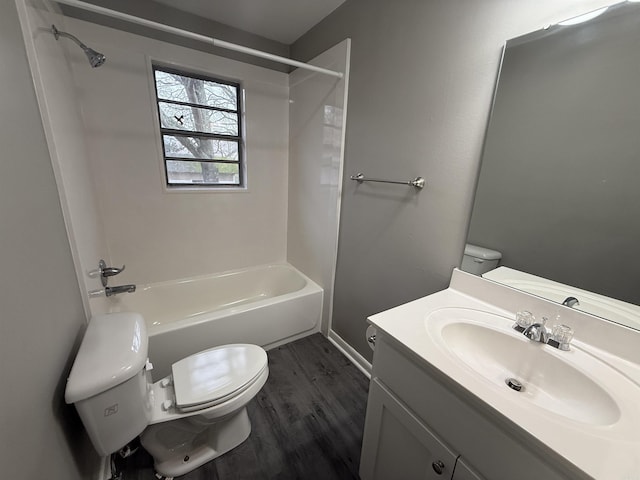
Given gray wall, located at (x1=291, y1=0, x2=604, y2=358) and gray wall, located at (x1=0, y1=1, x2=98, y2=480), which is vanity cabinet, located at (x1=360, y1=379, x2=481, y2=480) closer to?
gray wall, located at (x1=291, y1=0, x2=604, y2=358)

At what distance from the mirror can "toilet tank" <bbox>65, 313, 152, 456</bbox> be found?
147 centimetres

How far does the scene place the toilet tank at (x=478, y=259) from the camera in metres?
1.09

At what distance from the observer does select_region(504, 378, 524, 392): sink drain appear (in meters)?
0.85

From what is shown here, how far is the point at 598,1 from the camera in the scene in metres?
0.77

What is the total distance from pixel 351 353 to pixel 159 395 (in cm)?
127

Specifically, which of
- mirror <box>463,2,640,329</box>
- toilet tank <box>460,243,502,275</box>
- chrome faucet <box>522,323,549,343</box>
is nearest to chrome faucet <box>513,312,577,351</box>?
chrome faucet <box>522,323,549,343</box>

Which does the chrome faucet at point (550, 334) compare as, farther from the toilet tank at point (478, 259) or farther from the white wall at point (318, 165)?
the white wall at point (318, 165)

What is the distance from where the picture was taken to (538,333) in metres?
0.86

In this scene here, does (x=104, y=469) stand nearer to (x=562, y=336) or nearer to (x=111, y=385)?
(x=111, y=385)

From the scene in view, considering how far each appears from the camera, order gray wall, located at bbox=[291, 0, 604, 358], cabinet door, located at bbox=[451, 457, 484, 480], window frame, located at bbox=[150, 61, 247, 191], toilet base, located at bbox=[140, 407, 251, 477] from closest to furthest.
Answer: cabinet door, located at bbox=[451, 457, 484, 480] < gray wall, located at bbox=[291, 0, 604, 358] < toilet base, located at bbox=[140, 407, 251, 477] < window frame, located at bbox=[150, 61, 247, 191]

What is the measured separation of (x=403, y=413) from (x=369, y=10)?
1975mm

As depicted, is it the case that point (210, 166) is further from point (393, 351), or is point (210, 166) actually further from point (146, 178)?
point (393, 351)

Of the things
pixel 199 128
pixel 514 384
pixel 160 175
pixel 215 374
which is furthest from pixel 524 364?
pixel 199 128

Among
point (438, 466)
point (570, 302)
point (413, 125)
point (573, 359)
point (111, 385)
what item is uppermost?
point (413, 125)
